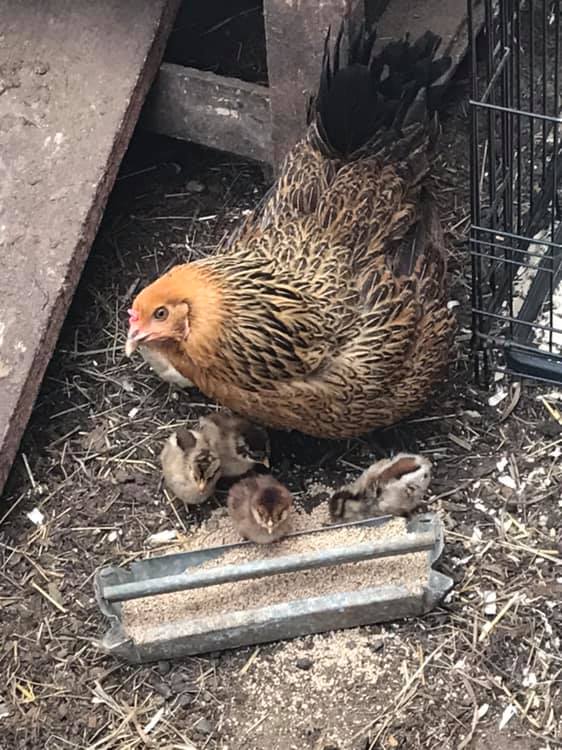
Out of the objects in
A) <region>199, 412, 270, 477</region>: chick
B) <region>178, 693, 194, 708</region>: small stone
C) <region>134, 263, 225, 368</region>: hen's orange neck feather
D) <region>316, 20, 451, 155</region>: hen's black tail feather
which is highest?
<region>316, 20, 451, 155</region>: hen's black tail feather

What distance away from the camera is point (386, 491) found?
9.53 ft

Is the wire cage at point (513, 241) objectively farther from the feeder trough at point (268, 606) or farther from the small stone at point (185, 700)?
the small stone at point (185, 700)

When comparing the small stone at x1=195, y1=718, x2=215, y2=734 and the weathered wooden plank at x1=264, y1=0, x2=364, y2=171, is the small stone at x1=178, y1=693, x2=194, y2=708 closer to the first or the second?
the small stone at x1=195, y1=718, x2=215, y2=734

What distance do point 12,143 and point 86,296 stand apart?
0.55 metres

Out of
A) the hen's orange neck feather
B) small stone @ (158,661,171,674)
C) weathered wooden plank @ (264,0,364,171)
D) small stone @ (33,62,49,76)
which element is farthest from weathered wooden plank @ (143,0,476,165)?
small stone @ (158,661,171,674)

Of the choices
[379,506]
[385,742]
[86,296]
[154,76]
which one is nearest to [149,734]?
[385,742]

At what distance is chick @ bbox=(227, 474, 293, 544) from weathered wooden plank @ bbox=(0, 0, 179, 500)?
691 mm

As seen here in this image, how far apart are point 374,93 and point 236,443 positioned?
102 cm

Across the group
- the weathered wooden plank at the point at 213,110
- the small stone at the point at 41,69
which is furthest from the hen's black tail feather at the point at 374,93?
the small stone at the point at 41,69

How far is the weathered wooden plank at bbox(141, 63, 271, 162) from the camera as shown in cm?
359

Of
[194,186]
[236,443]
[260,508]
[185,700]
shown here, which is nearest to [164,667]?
[185,700]

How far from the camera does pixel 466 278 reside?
3.58 m

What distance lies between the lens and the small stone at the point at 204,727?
8.82 feet

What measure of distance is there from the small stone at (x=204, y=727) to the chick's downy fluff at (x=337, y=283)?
0.78 meters
